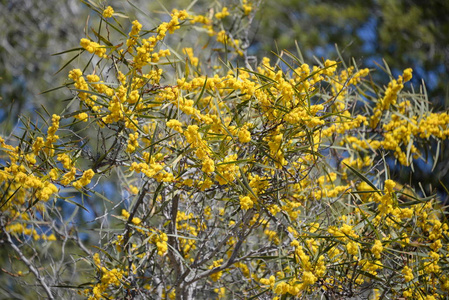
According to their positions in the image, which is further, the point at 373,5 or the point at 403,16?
the point at 373,5

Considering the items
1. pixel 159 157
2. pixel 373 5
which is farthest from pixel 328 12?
pixel 159 157

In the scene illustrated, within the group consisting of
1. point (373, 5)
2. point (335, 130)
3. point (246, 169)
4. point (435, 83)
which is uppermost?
point (373, 5)

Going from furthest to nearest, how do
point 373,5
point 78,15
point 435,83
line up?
point 373,5 → point 78,15 → point 435,83

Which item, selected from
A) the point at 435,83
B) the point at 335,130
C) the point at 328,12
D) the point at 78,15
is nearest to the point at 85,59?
the point at 78,15

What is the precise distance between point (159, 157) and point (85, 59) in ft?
21.4

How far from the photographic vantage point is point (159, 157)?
155 cm

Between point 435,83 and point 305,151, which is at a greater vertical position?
point 435,83

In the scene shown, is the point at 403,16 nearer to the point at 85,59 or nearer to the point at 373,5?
the point at 373,5

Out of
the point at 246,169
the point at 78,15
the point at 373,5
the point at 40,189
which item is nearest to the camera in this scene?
the point at 40,189

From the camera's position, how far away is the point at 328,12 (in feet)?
30.8

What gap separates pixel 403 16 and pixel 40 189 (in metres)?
8.22

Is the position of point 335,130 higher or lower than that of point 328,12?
lower

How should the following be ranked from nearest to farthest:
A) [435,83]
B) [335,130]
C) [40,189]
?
[40,189] → [335,130] → [435,83]

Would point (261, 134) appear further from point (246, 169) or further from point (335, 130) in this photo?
point (335, 130)
